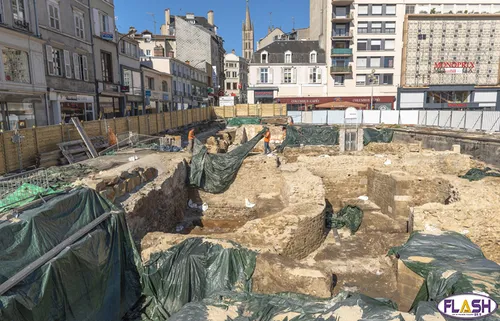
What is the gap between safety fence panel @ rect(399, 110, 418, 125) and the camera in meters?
36.5

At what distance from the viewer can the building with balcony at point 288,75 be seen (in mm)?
49375

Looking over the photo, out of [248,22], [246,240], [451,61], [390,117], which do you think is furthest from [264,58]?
[248,22]

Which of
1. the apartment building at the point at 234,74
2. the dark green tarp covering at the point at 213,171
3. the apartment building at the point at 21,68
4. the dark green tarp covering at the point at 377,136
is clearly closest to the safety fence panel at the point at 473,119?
the dark green tarp covering at the point at 377,136

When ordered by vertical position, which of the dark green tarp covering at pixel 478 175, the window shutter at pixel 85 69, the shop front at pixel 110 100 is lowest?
the dark green tarp covering at pixel 478 175

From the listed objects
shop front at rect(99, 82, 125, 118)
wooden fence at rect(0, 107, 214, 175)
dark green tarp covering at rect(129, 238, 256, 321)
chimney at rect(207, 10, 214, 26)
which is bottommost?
dark green tarp covering at rect(129, 238, 256, 321)

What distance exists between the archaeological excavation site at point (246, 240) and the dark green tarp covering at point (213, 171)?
0.15 ft

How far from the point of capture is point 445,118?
31.5m

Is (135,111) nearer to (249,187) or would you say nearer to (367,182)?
(249,187)

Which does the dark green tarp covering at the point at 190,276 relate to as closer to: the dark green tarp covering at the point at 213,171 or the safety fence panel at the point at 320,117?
the dark green tarp covering at the point at 213,171

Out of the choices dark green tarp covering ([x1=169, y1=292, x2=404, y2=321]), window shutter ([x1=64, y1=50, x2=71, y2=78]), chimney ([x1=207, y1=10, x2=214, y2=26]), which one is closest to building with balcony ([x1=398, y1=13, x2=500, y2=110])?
window shutter ([x1=64, y1=50, x2=71, y2=78])

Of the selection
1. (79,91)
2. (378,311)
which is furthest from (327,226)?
(79,91)

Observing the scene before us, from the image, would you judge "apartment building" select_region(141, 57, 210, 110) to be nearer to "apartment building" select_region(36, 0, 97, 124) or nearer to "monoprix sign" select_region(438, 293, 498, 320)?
"apartment building" select_region(36, 0, 97, 124)

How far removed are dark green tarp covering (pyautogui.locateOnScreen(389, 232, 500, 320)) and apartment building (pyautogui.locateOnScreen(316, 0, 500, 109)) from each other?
144 ft

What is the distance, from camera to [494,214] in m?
8.51
